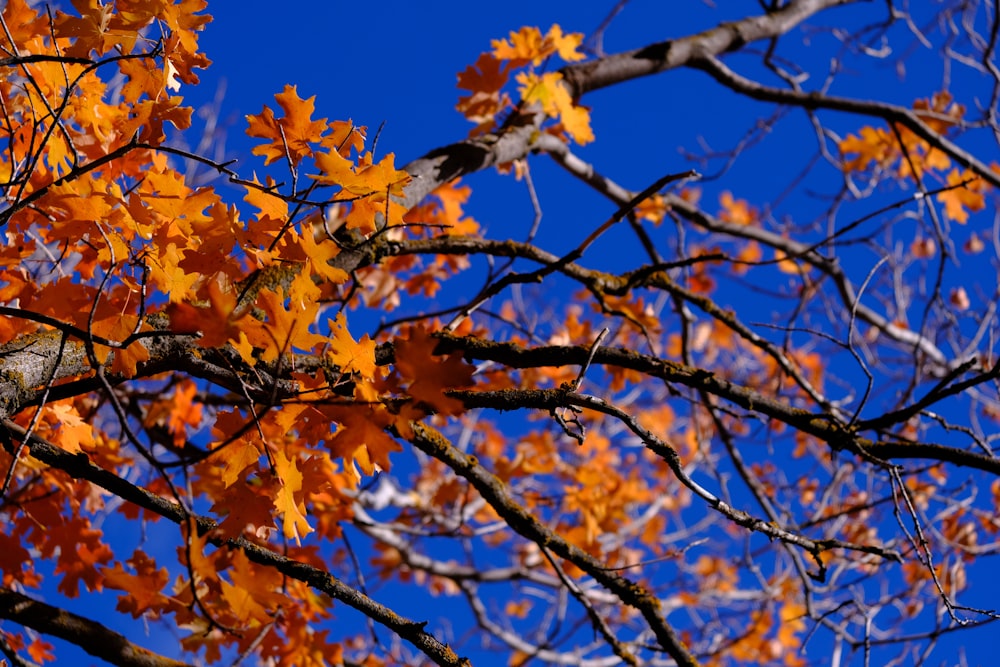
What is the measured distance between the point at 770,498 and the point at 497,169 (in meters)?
1.72

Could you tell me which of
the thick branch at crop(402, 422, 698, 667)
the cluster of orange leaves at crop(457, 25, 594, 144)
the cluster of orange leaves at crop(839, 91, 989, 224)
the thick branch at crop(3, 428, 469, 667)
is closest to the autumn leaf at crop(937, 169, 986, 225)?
the cluster of orange leaves at crop(839, 91, 989, 224)

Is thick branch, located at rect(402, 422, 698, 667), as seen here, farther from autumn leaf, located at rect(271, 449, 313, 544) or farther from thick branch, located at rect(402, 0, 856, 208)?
thick branch, located at rect(402, 0, 856, 208)

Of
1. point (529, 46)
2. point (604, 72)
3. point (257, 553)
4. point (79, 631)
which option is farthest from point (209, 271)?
point (604, 72)

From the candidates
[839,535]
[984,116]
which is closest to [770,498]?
[984,116]

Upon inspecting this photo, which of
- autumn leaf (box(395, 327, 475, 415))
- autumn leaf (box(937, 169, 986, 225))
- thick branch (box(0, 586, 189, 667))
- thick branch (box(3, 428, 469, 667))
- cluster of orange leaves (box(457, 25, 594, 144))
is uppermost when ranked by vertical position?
autumn leaf (box(937, 169, 986, 225))

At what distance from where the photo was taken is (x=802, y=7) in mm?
4164

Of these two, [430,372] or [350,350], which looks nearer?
[430,372]

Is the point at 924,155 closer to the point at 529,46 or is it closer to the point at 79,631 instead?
the point at 529,46

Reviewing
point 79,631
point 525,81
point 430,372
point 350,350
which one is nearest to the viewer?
point 430,372

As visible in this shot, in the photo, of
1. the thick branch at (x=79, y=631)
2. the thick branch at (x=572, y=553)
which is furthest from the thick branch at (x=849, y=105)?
the thick branch at (x=79, y=631)

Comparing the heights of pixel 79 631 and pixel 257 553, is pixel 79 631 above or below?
below

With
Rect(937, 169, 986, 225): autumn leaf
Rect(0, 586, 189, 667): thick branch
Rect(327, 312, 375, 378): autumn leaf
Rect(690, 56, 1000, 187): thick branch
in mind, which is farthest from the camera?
Rect(937, 169, 986, 225): autumn leaf

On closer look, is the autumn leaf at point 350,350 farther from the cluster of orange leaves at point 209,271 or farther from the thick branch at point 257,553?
the thick branch at point 257,553

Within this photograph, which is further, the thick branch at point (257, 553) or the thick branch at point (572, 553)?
the thick branch at point (572, 553)
